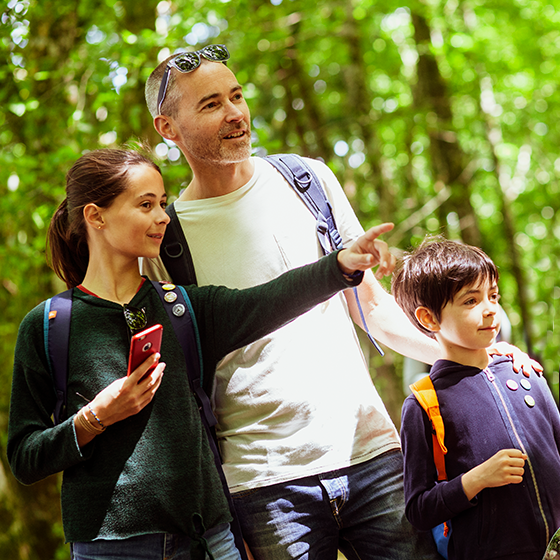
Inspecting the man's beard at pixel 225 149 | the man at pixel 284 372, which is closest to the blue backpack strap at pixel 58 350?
the man at pixel 284 372

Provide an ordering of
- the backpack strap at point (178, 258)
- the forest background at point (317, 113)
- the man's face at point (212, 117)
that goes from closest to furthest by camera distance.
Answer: the backpack strap at point (178, 258)
the man's face at point (212, 117)
the forest background at point (317, 113)

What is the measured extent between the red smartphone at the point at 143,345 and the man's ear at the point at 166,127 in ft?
3.82

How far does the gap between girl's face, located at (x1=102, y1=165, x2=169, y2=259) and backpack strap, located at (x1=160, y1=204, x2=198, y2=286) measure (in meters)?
0.22

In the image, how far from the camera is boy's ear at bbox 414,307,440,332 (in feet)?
7.16

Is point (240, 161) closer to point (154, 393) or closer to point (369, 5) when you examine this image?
point (154, 393)

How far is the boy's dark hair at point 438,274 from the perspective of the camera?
6.93 ft

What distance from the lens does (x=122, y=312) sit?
2.03m

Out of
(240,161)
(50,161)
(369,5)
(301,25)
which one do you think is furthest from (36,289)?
(369,5)

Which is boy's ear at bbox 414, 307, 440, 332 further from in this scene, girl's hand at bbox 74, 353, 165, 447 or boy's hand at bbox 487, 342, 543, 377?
girl's hand at bbox 74, 353, 165, 447

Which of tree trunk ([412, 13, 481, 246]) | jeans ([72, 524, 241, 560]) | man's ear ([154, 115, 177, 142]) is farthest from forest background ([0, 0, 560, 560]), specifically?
jeans ([72, 524, 241, 560])

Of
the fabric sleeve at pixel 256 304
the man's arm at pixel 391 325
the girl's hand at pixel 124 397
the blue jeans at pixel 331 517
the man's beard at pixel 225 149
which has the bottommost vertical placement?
the blue jeans at pixel 331 517

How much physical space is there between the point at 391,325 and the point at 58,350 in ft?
4.01

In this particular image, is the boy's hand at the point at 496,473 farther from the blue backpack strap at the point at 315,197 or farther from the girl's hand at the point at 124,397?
the girl's hand at the point at 124,397

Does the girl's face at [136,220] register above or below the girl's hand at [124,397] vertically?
above
